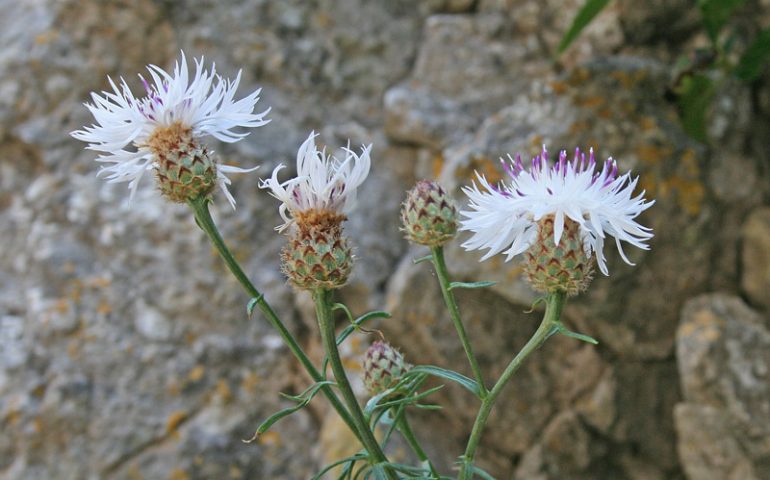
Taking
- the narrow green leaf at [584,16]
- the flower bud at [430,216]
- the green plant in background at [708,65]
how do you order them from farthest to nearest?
the green plant in background at [708,65]
the narrow green leaf at [584,16]
the flower bud at [430,216]

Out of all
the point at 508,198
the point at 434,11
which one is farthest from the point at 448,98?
the point at 508,198

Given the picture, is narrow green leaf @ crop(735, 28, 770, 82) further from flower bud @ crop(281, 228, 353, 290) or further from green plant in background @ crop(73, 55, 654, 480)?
flower bud @ crop(281, 228, 353, 290)

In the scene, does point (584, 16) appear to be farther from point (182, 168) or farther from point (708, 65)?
point (182, 168)

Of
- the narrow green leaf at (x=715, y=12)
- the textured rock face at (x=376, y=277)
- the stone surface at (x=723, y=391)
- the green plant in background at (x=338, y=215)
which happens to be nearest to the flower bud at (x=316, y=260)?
the green plant in background at (x=338, y=215)

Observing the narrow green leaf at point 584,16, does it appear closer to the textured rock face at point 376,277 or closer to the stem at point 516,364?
the textured rock face at point 376,277

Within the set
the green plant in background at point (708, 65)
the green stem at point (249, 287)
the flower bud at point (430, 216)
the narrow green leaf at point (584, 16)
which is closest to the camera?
the green stem at point (249, 287)

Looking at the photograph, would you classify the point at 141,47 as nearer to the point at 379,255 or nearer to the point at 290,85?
the point at 290,85

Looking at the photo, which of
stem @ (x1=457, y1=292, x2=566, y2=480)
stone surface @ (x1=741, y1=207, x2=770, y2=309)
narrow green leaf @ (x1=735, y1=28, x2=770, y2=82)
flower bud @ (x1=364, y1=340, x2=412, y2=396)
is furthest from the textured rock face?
stem @ (x1=457, y1=292, x2=566, y2=480)

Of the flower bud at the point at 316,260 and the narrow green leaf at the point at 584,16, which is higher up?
the narrow green leaf at the point at 584,16
